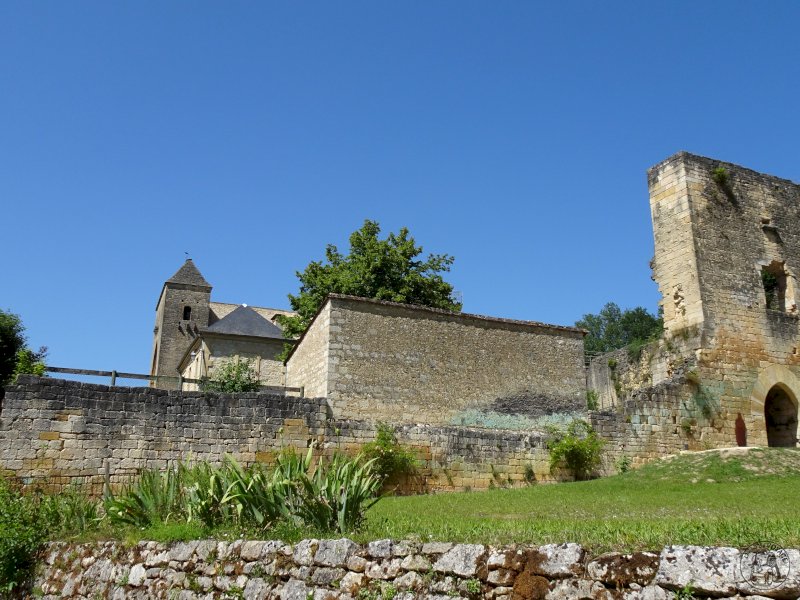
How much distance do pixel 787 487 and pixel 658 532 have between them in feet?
32.1

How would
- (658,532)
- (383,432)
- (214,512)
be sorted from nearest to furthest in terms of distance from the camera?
(658,532) < (214,512) < (383,432)

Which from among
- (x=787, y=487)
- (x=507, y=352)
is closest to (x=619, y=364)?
(x=507, y=352)

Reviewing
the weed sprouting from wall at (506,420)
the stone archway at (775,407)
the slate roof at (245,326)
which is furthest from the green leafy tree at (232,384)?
the stone archway at (775,407)

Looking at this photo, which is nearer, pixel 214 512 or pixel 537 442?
pixel 214 512

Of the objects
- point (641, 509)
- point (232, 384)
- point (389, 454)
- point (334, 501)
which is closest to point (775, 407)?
point (389, 454)


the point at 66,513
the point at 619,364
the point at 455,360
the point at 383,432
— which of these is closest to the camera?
the point at 66,513

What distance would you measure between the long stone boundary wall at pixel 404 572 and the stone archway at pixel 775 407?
16101mm

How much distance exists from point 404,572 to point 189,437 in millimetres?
9895

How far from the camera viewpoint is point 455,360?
60.3 feet

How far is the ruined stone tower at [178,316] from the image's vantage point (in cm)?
5316

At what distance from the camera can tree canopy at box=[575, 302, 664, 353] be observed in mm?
64625

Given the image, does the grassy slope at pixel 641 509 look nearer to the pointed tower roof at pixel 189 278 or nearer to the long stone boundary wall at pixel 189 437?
the long stone boundary wall at pixel 189 437

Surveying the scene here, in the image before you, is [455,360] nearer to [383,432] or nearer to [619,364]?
→ [383,432]

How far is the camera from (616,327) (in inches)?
2640
